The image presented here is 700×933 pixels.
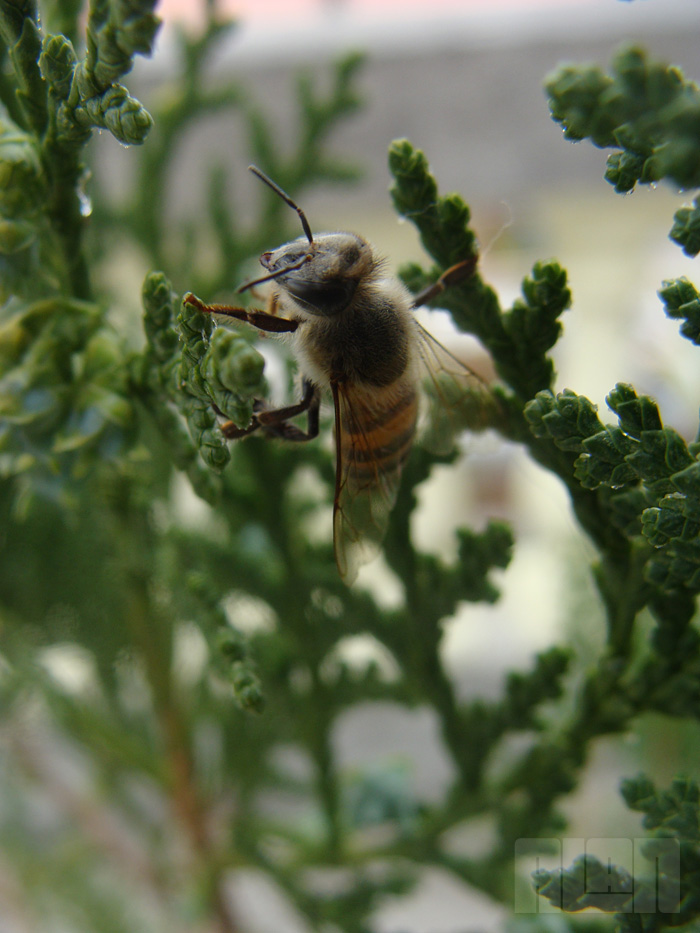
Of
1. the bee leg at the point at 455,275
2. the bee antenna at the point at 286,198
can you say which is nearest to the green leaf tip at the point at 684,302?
the bee leg at the point at 455,275

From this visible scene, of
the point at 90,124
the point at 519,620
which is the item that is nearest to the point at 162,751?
the point at 90,124

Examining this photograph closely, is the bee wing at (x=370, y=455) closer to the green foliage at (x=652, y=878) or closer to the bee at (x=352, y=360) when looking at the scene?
the bee at (x=352, y=360)

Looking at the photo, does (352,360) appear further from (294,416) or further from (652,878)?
(652,878)

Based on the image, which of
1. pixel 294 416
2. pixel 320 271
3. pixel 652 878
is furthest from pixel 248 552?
pixel 652 878

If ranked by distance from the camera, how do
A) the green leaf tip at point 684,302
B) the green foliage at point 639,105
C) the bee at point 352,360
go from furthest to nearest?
the bee at point 352,360, the green leaf tip at point 684,302, the green foliage at point 639,105

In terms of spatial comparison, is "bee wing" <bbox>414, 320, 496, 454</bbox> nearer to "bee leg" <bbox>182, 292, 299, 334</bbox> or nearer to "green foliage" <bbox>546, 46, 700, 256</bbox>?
"bee leg" <bbox>182, 292, 299, 334</bbox>

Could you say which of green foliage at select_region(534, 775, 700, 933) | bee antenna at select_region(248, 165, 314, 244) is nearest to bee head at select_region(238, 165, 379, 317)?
bee antenna at select_region(248, 165, 314, 244)

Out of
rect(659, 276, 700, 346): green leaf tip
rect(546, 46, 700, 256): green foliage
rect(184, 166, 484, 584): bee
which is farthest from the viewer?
rect(184, 166, 484, 584): bee

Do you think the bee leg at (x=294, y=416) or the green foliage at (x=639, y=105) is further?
the bee leg at (x=294, y=416)
